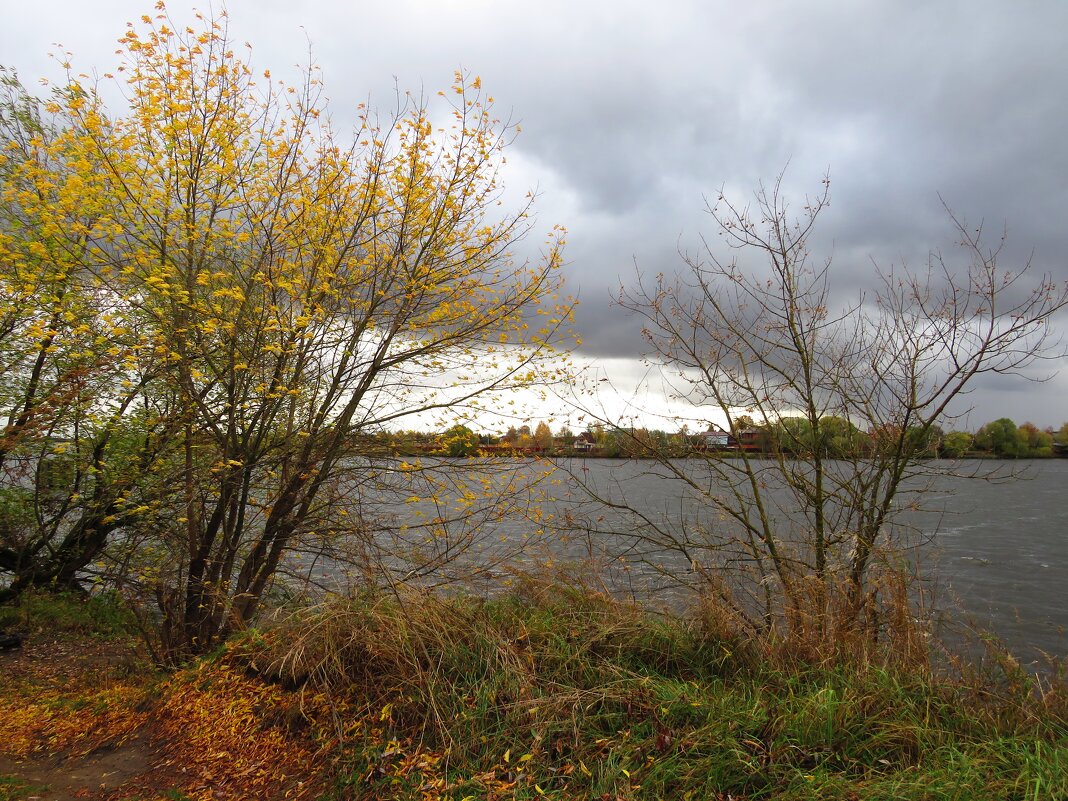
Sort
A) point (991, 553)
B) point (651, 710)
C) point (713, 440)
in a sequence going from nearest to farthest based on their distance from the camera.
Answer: point (651, 710) → point (713, 440) → point (991, 553)

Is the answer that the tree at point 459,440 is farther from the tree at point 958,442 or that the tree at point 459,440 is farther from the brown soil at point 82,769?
the tree at point 958,442

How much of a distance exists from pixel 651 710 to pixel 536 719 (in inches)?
26.8

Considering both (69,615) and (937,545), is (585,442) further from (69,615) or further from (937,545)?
(69,615)

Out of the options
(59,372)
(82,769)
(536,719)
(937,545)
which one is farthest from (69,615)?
(937,545)

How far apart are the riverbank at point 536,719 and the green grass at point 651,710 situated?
14 millimetres

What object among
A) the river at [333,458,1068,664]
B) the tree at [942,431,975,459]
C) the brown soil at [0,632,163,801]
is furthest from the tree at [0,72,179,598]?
the tree at [942,431,975,459]

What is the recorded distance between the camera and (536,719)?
152 inches

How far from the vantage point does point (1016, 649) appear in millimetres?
10031

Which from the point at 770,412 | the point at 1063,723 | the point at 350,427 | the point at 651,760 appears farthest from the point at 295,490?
the point at 1063,723

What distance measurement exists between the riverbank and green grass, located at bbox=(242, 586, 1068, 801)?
0.01 meters

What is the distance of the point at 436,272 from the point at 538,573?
3.34 metres

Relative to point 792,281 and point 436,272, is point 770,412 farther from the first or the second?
point 436,272

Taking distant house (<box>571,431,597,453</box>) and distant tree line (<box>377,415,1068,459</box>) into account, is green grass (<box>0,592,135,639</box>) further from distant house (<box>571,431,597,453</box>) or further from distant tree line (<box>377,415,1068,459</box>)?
distant house (<box>571,431,597,453</box>)

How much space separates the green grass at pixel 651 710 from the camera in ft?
10.9
